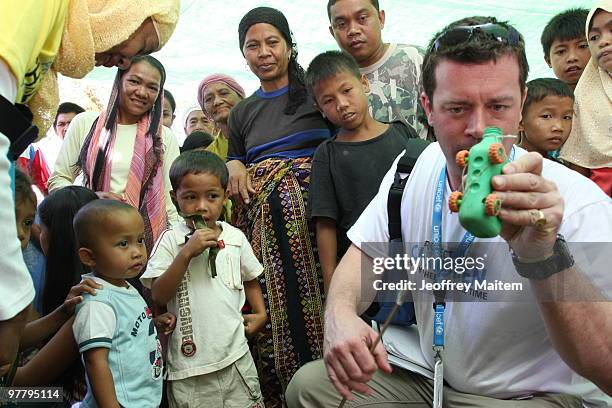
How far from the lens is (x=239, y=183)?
132 inches

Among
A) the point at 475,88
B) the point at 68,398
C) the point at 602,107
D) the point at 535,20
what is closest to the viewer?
the point at 475,88

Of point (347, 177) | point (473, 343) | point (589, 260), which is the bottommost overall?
point (473, 343)

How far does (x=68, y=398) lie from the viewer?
2754 mm

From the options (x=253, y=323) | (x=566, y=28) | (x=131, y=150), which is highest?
(x=566, y=28)

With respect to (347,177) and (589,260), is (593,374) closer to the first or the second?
(589,260)

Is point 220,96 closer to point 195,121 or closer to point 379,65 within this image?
point 195,121

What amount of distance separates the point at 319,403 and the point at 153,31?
1.34 m

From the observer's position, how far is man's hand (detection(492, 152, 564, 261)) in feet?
4.57

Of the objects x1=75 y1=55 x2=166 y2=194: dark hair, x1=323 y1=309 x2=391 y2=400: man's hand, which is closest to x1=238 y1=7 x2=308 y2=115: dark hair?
x1=75 y1=55 x2=166 y2=194: dark hair

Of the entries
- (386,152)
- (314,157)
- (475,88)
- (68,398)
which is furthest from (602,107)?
(68,398)

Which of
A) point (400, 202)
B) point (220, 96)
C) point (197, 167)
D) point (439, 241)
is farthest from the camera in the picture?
point (220, 96)

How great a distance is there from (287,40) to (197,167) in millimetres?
970

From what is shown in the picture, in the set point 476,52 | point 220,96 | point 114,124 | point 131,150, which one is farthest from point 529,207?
point 220,96

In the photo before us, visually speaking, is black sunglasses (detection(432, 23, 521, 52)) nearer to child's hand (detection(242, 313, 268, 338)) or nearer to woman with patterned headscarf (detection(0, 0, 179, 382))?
woman with patterned headscarf (detection(0, 0, 179, 382))
